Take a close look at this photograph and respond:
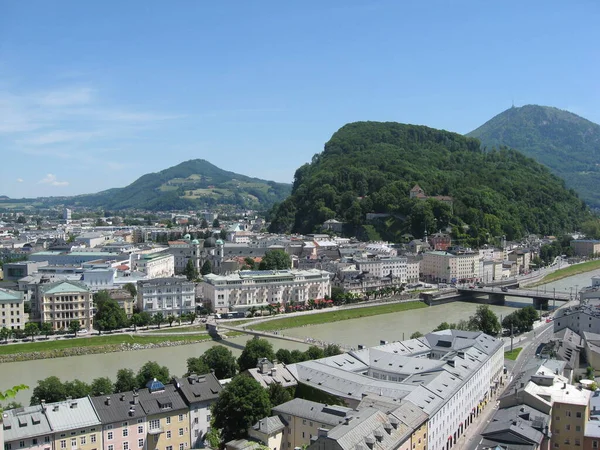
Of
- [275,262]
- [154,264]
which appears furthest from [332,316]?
[154,264]

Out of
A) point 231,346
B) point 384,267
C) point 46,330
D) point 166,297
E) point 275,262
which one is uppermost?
point 275,262

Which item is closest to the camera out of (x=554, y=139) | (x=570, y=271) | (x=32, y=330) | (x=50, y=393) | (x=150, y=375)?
(x=50, y=393)

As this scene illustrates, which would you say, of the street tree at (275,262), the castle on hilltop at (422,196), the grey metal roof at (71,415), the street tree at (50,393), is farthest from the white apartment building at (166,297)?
the castle on hilltop at (422,196)

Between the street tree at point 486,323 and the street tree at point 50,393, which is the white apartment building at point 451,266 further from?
the street tree at point 50,393

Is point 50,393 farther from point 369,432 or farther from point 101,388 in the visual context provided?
point 369,432

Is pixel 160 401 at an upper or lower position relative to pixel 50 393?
upper

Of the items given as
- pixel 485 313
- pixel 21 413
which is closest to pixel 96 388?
pixel 21 413

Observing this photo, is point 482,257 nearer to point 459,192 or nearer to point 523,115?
point 459,192
